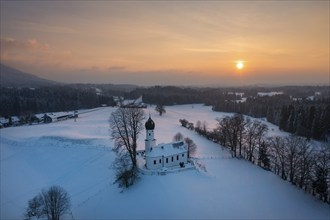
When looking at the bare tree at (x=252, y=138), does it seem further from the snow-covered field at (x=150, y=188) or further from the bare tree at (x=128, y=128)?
the bare tree at (x=128, y=128)

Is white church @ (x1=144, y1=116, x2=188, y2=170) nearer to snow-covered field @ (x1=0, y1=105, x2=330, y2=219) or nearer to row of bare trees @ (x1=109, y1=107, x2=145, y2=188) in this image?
row of bare trees @ (x1=109, y1=107, x2=145, y2=188)

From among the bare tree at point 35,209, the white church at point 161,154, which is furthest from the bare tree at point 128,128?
the bare tree at point 35,209

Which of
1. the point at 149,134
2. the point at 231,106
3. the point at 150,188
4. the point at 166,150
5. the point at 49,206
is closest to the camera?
the point at 49,206

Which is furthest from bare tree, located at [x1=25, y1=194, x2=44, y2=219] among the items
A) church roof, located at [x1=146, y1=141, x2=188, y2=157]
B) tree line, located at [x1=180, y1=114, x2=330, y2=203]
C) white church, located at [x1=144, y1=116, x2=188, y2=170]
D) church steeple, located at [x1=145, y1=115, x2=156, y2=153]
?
tree line, located at [x1=180, y1=114, x2=330, y2=203]

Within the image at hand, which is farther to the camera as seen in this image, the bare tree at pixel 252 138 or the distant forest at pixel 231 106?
the distant forest at pixel 231 106

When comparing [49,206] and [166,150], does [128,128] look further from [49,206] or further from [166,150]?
[49,206]

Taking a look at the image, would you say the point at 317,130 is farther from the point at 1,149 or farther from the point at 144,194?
the point at 1,149

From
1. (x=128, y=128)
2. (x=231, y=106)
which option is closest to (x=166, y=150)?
(x=128, y=128)
